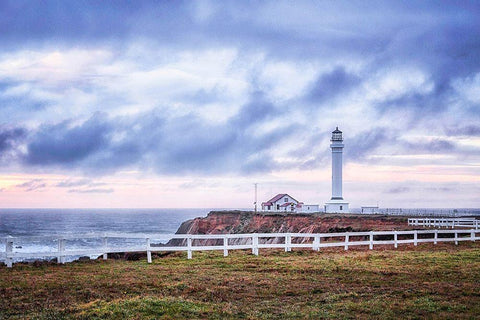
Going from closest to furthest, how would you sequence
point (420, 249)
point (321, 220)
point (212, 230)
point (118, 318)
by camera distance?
point (118, 318)
point (420, 249)
point (321, 220)
point (212, 230)

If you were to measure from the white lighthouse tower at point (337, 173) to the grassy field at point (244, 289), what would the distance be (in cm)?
4945

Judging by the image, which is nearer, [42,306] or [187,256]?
[42,306]

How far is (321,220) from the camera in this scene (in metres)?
63.4

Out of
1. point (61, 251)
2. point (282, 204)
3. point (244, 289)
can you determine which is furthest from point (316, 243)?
point (282, 204)

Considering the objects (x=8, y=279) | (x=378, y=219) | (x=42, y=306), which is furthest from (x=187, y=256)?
(x=378, y=219)

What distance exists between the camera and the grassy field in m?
10.9

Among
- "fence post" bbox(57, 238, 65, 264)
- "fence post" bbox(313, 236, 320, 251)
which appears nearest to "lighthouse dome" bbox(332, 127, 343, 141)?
"fence post" bbox(313, 236, 320, 251)

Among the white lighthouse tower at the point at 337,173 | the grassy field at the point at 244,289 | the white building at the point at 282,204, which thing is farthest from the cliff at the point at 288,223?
the grassy field at the point at 244,289

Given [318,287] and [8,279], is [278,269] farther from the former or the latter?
[8,279]

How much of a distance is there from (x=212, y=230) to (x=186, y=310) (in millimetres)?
72393

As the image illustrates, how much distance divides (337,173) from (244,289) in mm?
57626

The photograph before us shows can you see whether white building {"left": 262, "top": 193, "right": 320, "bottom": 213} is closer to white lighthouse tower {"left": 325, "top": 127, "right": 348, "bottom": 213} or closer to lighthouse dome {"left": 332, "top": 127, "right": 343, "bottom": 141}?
white lighthouse tower {"left": 325, "top": 127, "right": 348, "bottom": 213}

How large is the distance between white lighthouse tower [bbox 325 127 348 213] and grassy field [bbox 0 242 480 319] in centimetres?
4945

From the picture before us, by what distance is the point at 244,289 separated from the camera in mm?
13523
